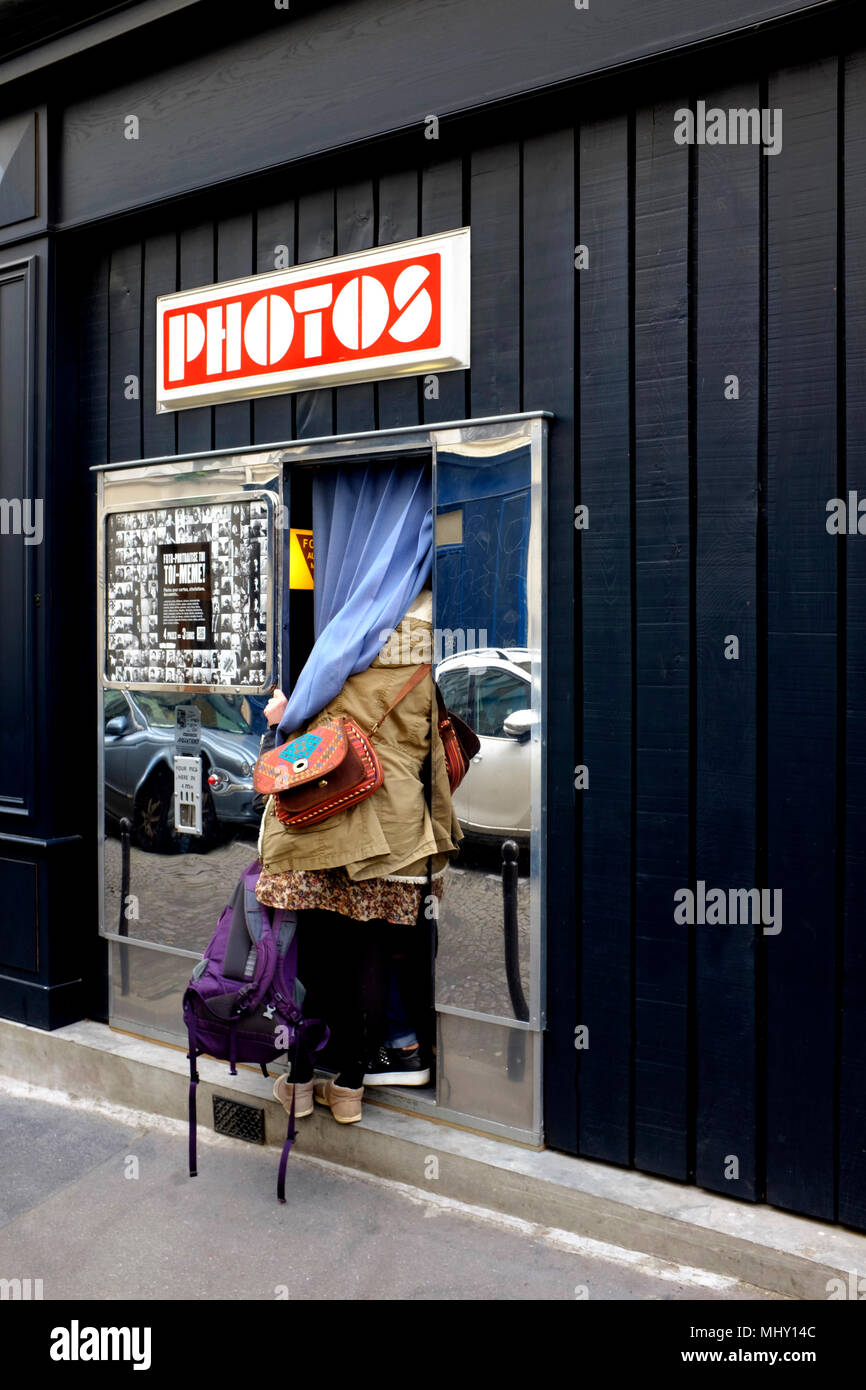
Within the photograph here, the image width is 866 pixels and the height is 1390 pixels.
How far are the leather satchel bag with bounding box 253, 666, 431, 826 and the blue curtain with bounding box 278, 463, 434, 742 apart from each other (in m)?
0.23

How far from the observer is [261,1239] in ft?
11.6

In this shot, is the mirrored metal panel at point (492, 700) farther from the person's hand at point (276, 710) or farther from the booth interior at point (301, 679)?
the person's hand at point (276, 710)

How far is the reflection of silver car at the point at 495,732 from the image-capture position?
3.71m

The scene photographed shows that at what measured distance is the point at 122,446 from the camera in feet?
16.1

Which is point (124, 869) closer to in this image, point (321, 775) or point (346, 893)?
point (346, 893)

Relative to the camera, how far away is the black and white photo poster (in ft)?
14.4

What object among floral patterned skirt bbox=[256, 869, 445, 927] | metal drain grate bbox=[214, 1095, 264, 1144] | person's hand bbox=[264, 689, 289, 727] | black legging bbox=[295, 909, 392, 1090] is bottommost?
metal drain grate bbox=[214, 1095, 264, 1144]

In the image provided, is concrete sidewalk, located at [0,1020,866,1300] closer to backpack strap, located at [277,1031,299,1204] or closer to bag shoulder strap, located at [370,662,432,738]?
backpack strap, located at [277,1031,299,1204]

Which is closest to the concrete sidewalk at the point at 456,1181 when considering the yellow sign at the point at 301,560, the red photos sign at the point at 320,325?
the yellow sign at the point at 301,560

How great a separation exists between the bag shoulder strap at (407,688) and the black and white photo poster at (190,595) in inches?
26.7

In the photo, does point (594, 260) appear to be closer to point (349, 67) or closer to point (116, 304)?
point (349, 67)

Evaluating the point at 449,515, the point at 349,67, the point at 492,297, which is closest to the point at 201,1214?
the point at 449,515

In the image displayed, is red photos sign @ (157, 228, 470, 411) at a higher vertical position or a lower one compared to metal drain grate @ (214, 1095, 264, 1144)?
higher

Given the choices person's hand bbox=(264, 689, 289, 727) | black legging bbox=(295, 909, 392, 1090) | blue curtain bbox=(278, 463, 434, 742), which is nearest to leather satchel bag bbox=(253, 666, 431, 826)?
blue curtain bbox=(278, 463, 434, 742)
